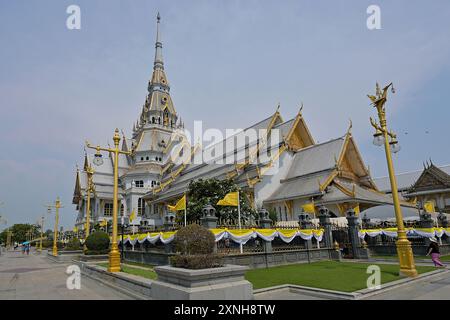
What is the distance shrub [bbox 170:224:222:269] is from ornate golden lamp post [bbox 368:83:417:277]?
6.86 meters

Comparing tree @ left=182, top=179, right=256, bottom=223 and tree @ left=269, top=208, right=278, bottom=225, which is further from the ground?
tree @ left=182, top=179, right=256, bottom=223

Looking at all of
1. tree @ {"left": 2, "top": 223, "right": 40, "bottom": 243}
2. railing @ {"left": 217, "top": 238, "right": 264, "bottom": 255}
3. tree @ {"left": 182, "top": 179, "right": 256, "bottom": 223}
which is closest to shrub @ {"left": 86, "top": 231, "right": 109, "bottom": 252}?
tree @ {"left": 182, "top": 179, "right": 256, "bottom": 223}

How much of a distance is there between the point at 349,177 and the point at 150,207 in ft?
98.6

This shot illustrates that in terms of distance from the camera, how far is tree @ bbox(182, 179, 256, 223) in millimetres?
21500

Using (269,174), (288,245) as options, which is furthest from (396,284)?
(269,174)

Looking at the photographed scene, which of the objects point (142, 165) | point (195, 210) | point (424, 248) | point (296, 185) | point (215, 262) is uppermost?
point (142, 165)

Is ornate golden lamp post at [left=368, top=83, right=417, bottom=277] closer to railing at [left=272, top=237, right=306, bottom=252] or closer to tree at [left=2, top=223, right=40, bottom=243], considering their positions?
railing at [left=272, top=237, right=306, bottom=252]

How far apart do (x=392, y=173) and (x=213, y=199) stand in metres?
13.8

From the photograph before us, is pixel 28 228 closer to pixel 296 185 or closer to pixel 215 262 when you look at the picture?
pixel 296 185

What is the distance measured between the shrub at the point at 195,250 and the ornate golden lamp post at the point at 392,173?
6862 mm

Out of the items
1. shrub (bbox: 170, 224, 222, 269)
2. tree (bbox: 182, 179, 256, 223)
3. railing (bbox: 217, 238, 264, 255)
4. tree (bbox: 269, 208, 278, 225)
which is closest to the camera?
shrub (bbox: 170, 224, 222, 269)

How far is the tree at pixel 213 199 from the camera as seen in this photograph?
21.5m
